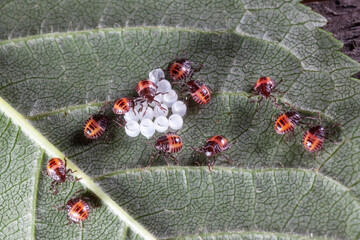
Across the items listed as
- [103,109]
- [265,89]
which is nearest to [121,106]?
[103,109]

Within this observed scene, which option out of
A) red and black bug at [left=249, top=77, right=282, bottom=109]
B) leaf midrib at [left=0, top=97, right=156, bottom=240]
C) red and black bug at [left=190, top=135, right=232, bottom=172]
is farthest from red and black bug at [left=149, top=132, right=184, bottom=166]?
red and black bug at [left=249, top=77, right=282, bottom=109]

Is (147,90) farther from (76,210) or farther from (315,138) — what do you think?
(315,138)

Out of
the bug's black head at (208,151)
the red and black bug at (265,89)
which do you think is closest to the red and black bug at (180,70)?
the red and black bug at (265,89)


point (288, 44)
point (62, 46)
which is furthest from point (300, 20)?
point (62, 46)

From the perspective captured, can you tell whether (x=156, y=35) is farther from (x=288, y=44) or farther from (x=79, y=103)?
(x=288, y=44)

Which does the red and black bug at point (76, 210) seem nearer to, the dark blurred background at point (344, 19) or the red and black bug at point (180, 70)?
the red and black bug at point (180, 70)

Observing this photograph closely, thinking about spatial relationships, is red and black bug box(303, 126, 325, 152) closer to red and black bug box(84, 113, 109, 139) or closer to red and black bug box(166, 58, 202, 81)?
red and black bug box(166, 58, 202, 81)
